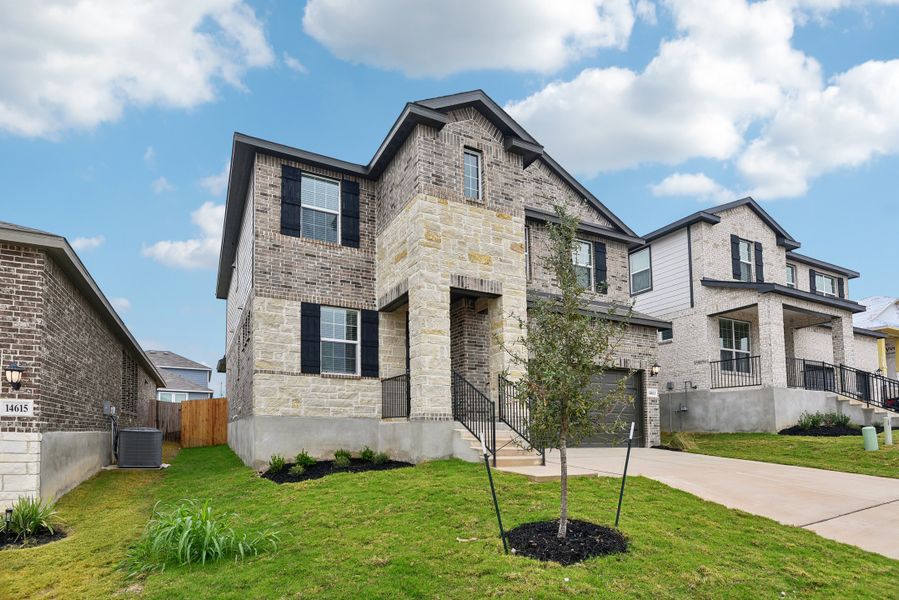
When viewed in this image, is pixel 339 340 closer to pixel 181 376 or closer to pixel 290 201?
pixel 290 201

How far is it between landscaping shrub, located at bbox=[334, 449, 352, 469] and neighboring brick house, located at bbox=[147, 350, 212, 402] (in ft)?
105

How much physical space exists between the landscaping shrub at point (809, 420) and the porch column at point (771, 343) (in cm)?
109

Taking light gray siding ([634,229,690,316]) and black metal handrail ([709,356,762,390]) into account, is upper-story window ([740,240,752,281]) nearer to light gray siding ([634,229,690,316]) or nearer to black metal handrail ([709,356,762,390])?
light gray siding ([634,229,690,316])

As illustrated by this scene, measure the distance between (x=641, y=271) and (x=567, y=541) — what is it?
62.5 feet

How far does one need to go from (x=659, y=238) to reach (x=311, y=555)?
63.4ft

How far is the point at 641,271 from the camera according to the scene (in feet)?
79.6

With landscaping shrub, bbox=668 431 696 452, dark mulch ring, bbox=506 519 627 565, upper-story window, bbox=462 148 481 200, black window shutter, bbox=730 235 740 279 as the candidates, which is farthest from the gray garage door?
dark mulch ring, bbox=506 519 627 565

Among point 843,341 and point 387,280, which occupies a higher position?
point 387,280

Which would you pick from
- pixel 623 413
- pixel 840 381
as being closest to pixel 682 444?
pixel 623 413

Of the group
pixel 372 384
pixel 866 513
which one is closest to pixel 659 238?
pixel 372 384

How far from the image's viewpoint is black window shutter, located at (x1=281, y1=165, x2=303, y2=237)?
1420cm

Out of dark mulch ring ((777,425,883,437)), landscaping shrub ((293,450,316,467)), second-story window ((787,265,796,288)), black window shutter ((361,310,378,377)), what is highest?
second-story window ((787,265,796,288))

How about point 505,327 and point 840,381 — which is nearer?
point 505,327

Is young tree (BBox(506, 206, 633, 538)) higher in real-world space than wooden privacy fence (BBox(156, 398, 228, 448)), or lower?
higher
